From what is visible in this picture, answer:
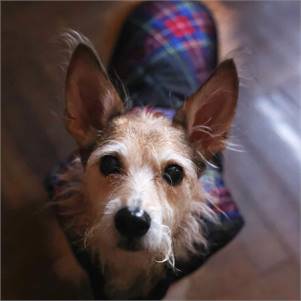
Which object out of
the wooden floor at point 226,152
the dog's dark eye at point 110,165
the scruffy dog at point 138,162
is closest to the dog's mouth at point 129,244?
the scruffy dog at point 138,162

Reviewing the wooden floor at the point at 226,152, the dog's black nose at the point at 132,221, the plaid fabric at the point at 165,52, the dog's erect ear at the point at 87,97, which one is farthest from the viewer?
the wooden floor at the point at 226,152

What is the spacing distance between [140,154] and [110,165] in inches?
3.4

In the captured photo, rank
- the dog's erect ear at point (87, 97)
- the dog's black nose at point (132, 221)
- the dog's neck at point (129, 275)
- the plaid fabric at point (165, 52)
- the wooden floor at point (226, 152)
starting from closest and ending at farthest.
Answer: the dog's black nose at point (132, 221)
the dog's erect ear at point (87, 97)
the dog's neck at point (129, 275)
the plaid fabric at point (165, 52)
the wooden floor at point (226, 152)

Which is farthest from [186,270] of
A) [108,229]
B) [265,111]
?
[265,111]

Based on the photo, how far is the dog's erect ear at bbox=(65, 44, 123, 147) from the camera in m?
1.35

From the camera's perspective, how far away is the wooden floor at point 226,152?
1949 millimetres

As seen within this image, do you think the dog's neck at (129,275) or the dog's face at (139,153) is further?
the dog's neck at (129,275)

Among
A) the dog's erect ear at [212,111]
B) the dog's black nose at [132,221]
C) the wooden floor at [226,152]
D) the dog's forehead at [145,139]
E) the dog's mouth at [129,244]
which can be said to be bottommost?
the wooden floor at [226,152]

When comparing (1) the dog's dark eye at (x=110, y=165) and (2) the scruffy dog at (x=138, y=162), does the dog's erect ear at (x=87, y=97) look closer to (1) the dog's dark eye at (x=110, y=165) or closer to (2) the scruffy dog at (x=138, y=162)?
(2) the scruffy dog at (x=138, y=162)

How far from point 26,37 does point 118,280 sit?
144 centimetres

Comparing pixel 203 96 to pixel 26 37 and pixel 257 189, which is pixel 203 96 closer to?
pixel 257 189

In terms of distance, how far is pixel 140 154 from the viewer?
4.43ft

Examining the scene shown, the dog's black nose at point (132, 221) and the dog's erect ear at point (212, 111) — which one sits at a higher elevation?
the dog's erect ear at point (212, 111)

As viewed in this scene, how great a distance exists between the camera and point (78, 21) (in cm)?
264
